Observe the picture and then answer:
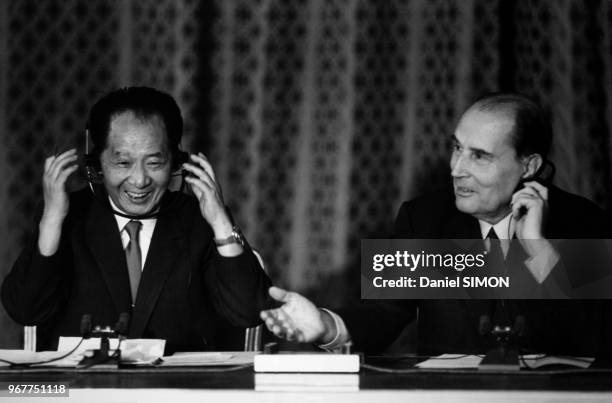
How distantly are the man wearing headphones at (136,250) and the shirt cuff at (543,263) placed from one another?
70 cm

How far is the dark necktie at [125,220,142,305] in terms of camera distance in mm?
2381

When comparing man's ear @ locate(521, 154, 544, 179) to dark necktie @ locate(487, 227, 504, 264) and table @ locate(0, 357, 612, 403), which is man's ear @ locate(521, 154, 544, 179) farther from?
table @ locate(0, 357, 612, 403)

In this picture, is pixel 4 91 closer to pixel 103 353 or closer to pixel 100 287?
pixel 100 287

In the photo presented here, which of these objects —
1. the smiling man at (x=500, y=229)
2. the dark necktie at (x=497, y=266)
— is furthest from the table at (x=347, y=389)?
the dark necktie at (x=497, y=266)

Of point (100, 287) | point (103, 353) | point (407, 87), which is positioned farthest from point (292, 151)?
point (103, 353)

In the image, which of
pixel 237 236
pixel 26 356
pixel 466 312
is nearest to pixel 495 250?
pixel 466 312

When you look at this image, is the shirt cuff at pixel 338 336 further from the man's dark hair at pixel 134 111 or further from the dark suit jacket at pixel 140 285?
the man's dark hair at pixel 134 111

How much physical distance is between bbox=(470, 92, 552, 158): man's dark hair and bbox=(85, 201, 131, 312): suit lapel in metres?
1.03

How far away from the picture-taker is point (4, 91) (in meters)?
3.35

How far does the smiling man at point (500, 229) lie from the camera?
2.24 metres

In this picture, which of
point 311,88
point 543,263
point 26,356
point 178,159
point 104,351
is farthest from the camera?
point 311,88

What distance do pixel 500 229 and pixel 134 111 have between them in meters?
1.03

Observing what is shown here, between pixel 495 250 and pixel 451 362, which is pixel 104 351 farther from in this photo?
pixel 495 250

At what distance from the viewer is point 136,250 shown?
241 cm
